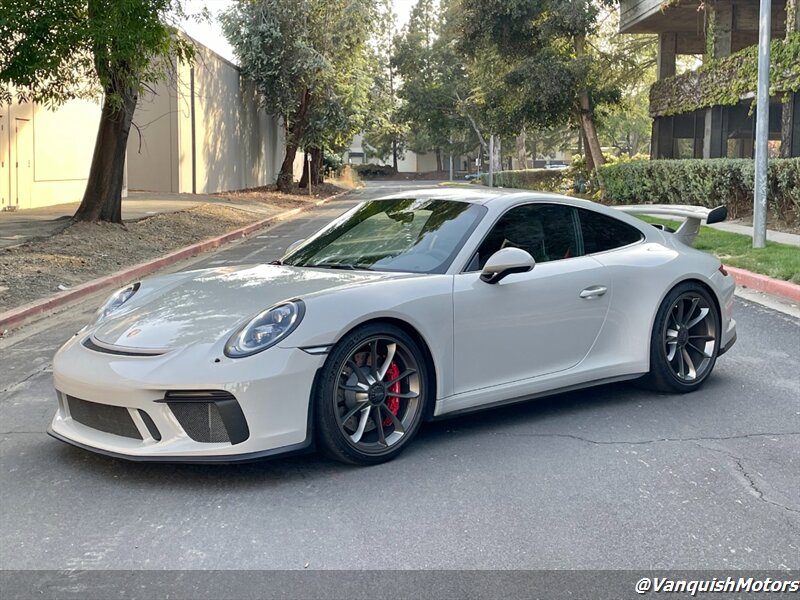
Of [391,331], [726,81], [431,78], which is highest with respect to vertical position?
[431,78]

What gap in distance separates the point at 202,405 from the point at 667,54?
29.1 metres

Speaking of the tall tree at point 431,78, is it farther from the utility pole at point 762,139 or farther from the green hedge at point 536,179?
the utility pole at point 762,139

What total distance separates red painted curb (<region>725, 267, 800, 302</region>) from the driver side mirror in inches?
244

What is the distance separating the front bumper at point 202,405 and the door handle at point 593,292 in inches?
75.2

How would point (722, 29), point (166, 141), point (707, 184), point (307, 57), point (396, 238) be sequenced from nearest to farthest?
point (396, 238) → point (707, 184) → point (722, 29) → point (166, 141) → point (307, 57)

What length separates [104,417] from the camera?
424cm

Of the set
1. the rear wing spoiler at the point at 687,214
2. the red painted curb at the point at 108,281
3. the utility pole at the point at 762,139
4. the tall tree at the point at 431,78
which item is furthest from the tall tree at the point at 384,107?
the rear wing spoiler at the point at 687,214

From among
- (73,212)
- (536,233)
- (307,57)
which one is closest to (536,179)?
(307,57)

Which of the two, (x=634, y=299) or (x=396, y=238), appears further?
(x=634, y=299)

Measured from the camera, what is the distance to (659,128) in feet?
97.1

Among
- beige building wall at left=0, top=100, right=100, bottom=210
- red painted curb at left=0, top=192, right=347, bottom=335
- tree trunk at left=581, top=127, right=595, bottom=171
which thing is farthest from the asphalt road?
tree trunk at left=581, top=127, right=595, bottom=171

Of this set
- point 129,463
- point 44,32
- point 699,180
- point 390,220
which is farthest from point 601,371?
point 699,180

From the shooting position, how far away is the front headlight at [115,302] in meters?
5.05

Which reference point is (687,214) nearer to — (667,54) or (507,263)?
(507,263)
